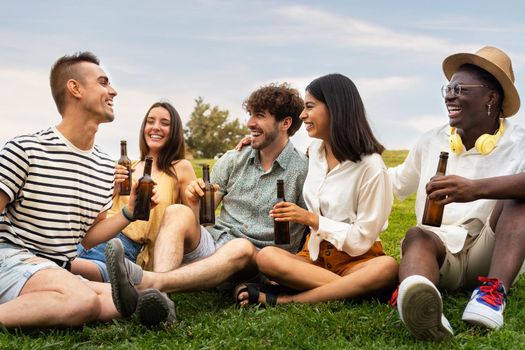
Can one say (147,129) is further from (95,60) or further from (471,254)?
(471,254)

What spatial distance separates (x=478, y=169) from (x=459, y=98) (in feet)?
1.94

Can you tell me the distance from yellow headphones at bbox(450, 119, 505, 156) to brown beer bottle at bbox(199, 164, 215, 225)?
7.09 feet

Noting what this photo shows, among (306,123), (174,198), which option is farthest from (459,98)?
(174,198)

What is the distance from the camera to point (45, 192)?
4.96 m

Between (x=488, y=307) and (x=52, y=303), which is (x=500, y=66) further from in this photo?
(x=52, y=303)

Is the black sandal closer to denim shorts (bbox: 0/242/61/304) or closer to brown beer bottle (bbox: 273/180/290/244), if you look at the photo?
brown beer bottle (bbox: 273/180/290/244)

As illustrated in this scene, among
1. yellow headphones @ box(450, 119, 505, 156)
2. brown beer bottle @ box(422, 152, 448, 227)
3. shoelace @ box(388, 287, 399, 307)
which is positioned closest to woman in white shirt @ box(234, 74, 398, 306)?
shoelace @ box(388, 287, 399, 307)

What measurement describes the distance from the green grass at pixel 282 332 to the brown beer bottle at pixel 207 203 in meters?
1.06

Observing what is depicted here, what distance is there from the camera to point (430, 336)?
4.50 m

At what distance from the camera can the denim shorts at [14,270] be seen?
4738 millimetres

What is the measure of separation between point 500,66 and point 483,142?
2.08 ft

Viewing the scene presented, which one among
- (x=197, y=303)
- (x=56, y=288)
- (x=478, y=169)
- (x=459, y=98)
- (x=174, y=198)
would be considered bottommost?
(x=197, y=303)

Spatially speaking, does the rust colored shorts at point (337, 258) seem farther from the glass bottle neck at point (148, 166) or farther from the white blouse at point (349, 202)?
the glass bottle neck at point (148, 166)

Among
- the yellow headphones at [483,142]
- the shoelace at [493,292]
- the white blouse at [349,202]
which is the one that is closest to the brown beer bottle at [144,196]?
the white blouse at [349,202]
